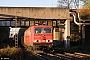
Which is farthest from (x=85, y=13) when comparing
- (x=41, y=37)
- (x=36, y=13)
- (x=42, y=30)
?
(x=41, y=37)

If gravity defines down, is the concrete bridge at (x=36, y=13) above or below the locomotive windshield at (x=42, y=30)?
above

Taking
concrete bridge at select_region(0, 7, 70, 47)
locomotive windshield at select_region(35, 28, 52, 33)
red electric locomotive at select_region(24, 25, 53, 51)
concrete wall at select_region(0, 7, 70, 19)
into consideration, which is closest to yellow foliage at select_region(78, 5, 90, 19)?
concrete bridge at select_region(0, 7, 70, 47)

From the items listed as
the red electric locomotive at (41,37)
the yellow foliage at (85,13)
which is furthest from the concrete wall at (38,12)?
Answer: the red electric locomotive at (41,37)

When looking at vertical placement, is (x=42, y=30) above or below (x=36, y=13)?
below

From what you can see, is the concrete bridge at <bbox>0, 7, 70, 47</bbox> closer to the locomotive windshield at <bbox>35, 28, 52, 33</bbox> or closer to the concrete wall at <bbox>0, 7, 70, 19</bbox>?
the concrete wall at <bbox>0, 7, 70, 19</bbox>

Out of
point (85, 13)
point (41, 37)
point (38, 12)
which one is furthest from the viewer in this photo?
point (85, 13)

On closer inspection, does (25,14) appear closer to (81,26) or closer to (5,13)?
(5,13)

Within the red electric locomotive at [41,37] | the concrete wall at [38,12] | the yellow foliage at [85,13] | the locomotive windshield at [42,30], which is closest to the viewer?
the red electric locomotive at [41,37]

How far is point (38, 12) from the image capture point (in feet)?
129

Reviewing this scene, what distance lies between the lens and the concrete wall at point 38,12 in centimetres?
3847

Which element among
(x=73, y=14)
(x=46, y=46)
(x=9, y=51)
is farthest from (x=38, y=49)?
(x=73, y=14)

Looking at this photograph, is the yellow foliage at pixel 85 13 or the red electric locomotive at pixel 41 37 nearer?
the red electric locomotive at pixel 41 37

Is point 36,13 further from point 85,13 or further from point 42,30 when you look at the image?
point 42,30

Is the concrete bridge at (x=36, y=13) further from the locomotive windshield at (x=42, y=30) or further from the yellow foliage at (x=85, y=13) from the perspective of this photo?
the locomotive windshield at (x=42, y=30)
